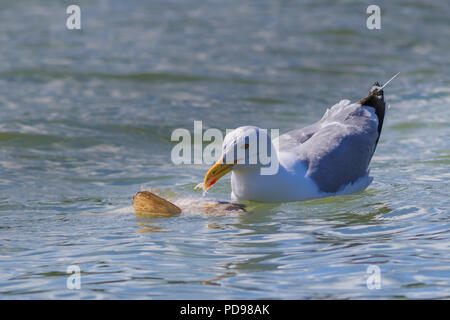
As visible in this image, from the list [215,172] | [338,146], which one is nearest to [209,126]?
[338,146]

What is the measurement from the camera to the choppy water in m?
5.99

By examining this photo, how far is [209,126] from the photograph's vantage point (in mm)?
12664

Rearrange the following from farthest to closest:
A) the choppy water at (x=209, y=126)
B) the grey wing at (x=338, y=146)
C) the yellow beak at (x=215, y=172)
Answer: the grey wing at (x=338, y=146) → the yellow beak at (x=215, y=172) → the choppy water at (x=209, y=126)

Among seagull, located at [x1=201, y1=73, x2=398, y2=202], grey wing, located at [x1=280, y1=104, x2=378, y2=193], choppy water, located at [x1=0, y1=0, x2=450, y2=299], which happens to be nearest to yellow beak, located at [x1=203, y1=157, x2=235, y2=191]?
seagull, located at [x1=201, y1=73, x2=398, y2=202]

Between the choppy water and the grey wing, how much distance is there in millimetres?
234

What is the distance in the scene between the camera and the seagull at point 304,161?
767cm

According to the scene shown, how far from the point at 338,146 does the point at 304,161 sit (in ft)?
1.31

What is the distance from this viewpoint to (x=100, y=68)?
15453mm

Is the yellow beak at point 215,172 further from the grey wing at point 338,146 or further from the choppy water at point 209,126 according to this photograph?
the grey wing at point 338,146

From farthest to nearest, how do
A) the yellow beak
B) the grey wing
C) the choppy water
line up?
1. the grey wing
2. the yellow beak
3. the choppy water

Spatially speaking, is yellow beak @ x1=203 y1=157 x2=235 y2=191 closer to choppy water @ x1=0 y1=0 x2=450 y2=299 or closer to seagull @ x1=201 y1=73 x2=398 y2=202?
seagull @ x1=201 y1=73 x2=398 y2=202

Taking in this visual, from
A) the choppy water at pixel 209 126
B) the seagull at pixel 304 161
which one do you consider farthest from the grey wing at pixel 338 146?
the choppy water at pixel 209 126
